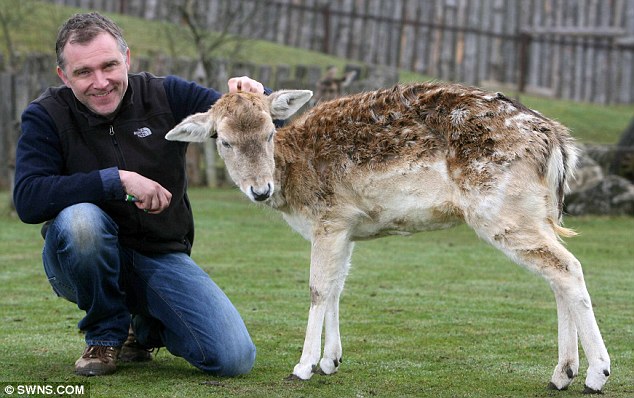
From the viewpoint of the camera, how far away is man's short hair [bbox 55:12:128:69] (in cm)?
702

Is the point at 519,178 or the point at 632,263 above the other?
the point at 519,178

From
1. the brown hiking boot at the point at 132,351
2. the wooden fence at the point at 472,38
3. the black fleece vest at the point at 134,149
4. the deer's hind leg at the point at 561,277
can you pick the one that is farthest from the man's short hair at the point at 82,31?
the wooden fence at the point at 472,38

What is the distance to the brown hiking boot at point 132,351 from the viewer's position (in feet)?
25.1

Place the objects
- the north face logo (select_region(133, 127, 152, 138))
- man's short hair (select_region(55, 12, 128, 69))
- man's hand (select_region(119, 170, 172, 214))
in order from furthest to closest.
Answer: the north face logo (select_region(133, 127, 152, 138)), man's short hair (select_region(55, 12, 128, 69)), man's hand (select_region(119, 170, 172, 214))

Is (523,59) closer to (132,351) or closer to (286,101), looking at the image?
(286,101)

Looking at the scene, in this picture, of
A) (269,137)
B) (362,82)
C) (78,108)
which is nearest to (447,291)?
(269,137)

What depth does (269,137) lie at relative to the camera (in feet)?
24.4

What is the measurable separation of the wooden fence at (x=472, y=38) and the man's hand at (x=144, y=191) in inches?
950

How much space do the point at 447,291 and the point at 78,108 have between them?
4.93 m

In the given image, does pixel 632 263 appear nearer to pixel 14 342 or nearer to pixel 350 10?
pixel 14 342

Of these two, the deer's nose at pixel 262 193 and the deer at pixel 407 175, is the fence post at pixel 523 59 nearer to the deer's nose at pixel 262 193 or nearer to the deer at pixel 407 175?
the deer at pixel 407 175

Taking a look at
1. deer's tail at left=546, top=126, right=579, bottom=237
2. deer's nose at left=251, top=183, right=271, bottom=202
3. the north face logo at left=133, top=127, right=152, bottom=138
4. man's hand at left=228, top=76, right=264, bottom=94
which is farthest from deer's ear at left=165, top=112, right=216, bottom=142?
deer's tail at left=546, top=126, right=579, bottom=237

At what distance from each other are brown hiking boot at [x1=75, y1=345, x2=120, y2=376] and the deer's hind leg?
8.41 feet

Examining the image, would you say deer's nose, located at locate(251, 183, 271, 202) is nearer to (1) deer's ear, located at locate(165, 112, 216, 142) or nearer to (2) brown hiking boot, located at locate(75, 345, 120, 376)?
(1) deer's ear, located at locate(165, 112, 216, 142)
